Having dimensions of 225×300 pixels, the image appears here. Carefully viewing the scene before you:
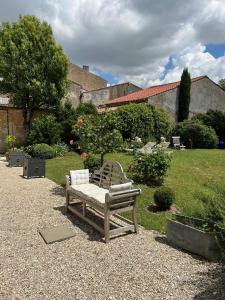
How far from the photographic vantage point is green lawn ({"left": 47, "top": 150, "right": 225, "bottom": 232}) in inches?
229

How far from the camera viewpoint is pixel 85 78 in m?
Result: 35.9

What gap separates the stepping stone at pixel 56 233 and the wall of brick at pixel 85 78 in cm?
2992

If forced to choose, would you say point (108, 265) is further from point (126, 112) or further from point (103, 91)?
point (103, 91)

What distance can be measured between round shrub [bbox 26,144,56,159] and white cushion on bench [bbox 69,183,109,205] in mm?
8501

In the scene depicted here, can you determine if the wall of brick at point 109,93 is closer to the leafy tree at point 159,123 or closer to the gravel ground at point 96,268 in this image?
the leafy tree at point 159,123

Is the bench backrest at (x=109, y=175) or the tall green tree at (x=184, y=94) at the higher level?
the tall green tree at (x=184, y=94)

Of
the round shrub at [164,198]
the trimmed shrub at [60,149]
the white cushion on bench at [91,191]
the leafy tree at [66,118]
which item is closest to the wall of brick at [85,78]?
the leafy tree at [66,118]

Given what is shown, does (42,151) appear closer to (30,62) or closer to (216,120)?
(30,62)

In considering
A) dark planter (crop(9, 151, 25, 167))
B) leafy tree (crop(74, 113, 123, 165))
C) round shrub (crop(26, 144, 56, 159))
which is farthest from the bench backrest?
round shrub (crop(26, 144, 56, 159))

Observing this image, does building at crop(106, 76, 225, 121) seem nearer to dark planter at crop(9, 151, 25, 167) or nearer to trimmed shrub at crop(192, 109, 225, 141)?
trimmed shrub at crop(192, 109, 225, 141)

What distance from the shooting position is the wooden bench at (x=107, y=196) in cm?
480

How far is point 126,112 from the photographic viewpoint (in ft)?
62.3

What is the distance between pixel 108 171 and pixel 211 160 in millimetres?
8877

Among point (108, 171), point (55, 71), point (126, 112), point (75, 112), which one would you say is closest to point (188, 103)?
point (126, 112)
